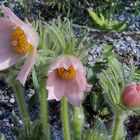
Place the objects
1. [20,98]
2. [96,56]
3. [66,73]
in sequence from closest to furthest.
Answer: [66,73] → [20,98] → [96,56]

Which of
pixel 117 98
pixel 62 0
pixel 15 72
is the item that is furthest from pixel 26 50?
pixel 62 0

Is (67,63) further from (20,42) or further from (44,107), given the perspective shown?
(44,107)

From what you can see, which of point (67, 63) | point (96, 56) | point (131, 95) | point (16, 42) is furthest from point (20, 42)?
point (96, 56)

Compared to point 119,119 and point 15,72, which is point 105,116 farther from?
point 15,72

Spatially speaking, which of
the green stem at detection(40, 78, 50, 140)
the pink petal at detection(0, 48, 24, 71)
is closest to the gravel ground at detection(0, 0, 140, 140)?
the green stem at detection(40, 78, 50, 140)

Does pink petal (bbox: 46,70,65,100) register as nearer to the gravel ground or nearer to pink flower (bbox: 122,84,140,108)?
pink flower (bbox: 122,84,140,108)

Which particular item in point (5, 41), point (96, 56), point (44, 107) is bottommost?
point (96, 56)
